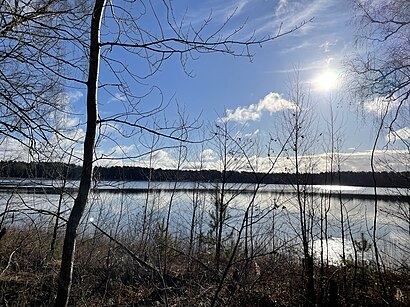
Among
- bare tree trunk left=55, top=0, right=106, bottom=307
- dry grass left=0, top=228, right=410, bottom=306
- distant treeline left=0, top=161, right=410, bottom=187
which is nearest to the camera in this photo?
bare tree trunk left=55, top=0, right=106, bottom=307

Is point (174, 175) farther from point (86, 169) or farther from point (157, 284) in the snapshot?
point (86, 169)

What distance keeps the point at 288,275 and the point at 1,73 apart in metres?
6.55

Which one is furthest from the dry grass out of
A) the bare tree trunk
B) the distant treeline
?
the bare tree trunk

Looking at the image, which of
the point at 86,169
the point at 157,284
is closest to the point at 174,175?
the point at 157,284

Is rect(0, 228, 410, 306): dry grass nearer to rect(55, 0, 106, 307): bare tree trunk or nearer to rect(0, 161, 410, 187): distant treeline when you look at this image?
rect(0, 161, 410, 187): distant treeline

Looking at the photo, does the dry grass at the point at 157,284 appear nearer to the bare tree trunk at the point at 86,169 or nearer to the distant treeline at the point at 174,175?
the distant treeline at the point at 174,175

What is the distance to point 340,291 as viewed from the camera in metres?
6.50

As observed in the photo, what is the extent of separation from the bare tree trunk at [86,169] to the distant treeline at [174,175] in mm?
884

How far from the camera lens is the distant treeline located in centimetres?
399

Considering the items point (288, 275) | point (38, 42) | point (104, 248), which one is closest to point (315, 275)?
point (288, 275)

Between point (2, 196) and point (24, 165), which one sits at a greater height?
point (24, 165)

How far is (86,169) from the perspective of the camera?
2.81 meters

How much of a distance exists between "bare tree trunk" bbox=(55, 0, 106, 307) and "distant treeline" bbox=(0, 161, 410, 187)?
884 mm

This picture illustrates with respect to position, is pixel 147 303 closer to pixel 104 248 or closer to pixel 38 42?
pixel 104 248
